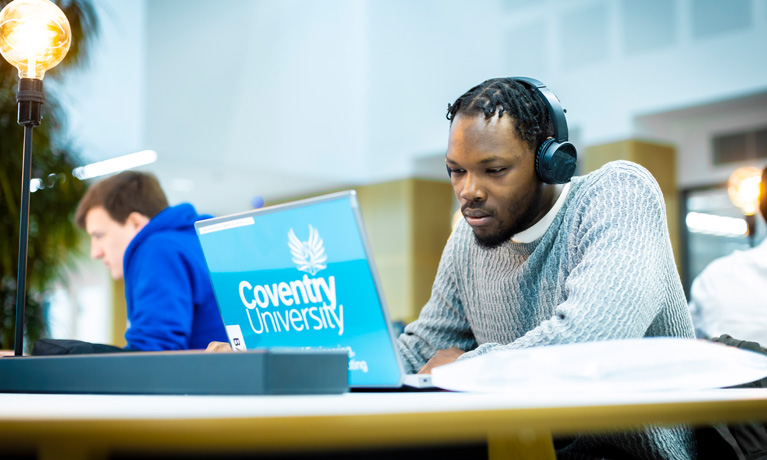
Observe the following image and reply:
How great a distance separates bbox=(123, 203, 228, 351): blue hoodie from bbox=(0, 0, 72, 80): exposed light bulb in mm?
742

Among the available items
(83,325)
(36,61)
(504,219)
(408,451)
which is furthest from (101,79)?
(408,451)

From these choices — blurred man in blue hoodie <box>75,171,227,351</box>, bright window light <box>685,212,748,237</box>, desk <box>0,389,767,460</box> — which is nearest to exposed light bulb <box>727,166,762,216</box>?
bright window light <box>685,212,748,237</box>

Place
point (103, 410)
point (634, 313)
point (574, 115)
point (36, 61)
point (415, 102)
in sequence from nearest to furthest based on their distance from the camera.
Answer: point (103, 410)
point (634, 313)
point (36, 61)
point (574, 115)
point (415, 102)

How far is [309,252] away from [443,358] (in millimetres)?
529

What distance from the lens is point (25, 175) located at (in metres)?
1.17

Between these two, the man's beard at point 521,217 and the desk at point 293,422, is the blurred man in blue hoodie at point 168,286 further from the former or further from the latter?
the desk at point 293,422

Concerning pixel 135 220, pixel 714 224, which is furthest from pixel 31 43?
pixel 714 224

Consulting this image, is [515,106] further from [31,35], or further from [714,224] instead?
[714,224]

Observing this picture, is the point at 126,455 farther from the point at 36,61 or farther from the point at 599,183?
the point at 36,61

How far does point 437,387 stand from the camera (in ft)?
2.53

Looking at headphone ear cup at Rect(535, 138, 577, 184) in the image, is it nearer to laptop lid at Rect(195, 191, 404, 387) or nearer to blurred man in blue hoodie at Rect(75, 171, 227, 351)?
laptop lid at Rect(195, 191, 404, 387)

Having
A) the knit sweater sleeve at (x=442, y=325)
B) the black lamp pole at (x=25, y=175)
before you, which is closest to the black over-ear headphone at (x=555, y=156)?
the knit sweater sleeve at (x=442, y=325)

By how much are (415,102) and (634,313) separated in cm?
640

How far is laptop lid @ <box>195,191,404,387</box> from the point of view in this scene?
701mm
